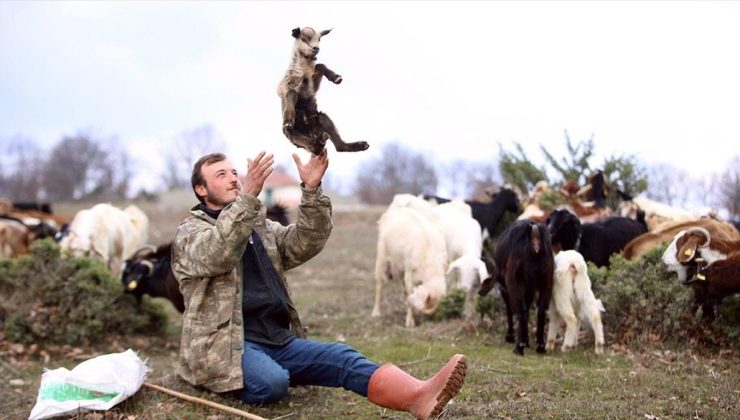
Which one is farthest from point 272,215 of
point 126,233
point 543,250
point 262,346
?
point 262,346

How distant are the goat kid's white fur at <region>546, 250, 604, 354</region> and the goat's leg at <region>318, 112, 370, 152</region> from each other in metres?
3.90

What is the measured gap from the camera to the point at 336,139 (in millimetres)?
4520

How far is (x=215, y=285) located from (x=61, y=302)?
→ 5.13 m

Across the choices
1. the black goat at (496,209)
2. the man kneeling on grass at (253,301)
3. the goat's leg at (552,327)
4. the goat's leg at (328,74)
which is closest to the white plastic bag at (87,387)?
the man kneeling on grass at (253,301)

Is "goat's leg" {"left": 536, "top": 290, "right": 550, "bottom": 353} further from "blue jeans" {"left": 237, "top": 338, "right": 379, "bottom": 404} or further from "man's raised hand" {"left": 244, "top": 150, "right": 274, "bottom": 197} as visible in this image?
"man's raised hand" {"left": 244, "top": 150, "right": 274, "bottom": 197}

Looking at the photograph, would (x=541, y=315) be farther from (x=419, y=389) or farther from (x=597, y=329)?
(x=419, y=389)

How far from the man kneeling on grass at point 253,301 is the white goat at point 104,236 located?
25.5 ft

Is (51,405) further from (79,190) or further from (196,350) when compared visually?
(79,190)

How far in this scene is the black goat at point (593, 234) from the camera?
30.6ft

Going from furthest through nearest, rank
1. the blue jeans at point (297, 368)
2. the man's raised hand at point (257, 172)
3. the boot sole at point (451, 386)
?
the blue jeans at point (297, 368) < the man's raised hand at point (257, 172) < the boot sole at point (451, 386)

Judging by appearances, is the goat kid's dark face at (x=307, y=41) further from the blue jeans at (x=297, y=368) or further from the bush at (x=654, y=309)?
the bush at (x=654, y=309)

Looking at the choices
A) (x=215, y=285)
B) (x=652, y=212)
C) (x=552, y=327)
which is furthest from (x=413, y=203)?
(x=215, y=285)

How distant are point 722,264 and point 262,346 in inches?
189

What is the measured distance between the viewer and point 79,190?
72125mm
